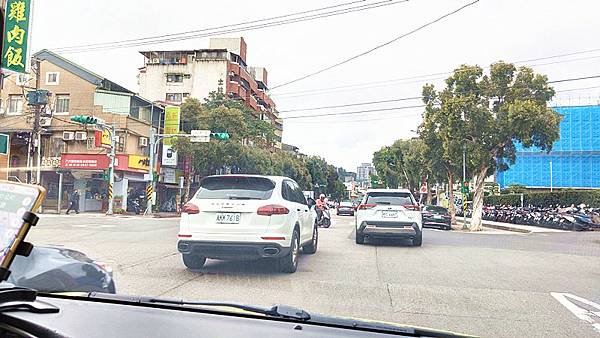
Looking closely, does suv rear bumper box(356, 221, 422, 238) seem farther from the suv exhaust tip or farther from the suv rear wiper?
the suv rear wiper

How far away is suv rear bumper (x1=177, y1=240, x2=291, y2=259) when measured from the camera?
20.3ft

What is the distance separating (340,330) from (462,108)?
19974 millimetres

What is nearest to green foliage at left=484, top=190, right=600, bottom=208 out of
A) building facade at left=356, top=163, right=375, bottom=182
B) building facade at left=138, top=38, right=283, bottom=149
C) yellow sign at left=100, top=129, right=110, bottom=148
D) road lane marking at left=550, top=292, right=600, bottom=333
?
building facade at left=356, top=163, right=375, bottom=182

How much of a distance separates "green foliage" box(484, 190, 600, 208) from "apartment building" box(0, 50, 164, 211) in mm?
25178

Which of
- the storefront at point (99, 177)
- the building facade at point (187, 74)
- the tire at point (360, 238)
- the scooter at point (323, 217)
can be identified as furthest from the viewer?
the building facade at point (187, 74)

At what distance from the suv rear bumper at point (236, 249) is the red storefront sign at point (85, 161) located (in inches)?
58.5

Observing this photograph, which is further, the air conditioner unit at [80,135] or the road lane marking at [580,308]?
the air conditioner unit at [80,135]

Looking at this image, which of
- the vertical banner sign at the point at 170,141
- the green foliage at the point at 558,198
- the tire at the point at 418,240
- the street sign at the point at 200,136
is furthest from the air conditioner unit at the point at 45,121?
the green foliage at the point at 558,198

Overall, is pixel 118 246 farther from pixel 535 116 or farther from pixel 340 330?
pixel 535 116

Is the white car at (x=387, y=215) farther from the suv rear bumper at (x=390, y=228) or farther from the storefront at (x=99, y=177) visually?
the storefront at (x=99, y=177)

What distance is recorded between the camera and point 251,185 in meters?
6.35

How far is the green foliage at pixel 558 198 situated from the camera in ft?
86.0

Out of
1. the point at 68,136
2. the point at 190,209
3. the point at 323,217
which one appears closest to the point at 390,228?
the point at 323,217

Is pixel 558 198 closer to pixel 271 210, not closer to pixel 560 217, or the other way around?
pixel 560 217
